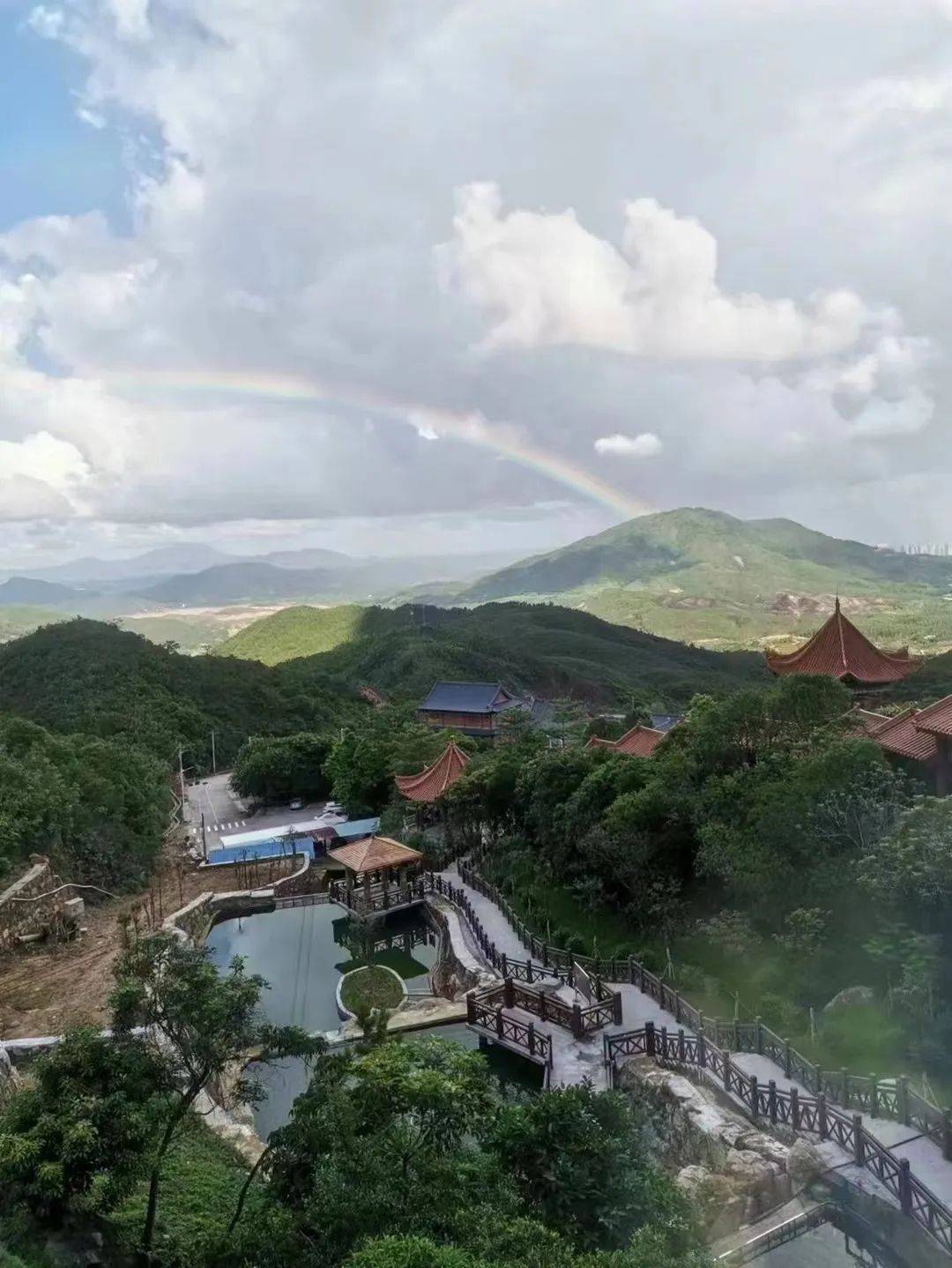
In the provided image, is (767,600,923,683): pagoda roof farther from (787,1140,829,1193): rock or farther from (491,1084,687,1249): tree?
(491,1084,687,1249): tree

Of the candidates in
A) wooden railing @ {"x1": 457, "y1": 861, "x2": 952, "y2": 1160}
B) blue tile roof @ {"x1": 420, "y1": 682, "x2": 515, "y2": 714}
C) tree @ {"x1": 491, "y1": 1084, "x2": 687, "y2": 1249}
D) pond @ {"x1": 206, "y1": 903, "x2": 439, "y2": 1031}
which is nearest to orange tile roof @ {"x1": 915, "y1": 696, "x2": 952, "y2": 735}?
wooden railing @ {"x1": 457, "y1": 861, "x2": 952, "y2": 1160}

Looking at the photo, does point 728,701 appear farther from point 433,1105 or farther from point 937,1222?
point 433,1105

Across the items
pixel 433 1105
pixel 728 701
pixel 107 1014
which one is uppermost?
pixel 728 701

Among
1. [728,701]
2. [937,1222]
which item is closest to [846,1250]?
[937,1222]

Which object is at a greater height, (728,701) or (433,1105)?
(728,701)

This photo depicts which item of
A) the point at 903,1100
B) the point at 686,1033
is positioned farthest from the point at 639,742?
the point at 903,1100

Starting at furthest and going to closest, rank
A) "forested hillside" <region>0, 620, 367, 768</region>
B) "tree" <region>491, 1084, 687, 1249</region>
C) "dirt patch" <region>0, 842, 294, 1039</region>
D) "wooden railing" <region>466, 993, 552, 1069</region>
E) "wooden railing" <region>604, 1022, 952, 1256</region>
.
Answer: "forested hillside" <region>0, 620, 367, 768</region>
"dirt patch" <region>0, 842, 294, 1039</region>
"wooden railing" <region>466, 993, 552, 1069</region>
"wooden railing" <region>604, 1022, 952, 1256</region>
"tree" <region>491, 1084, 687, 1249</region>
